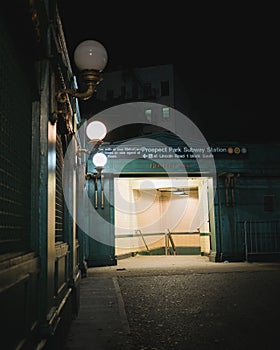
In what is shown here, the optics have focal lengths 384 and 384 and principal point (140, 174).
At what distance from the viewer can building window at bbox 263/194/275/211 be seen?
1403cm

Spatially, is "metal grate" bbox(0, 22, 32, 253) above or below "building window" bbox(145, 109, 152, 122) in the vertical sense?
below

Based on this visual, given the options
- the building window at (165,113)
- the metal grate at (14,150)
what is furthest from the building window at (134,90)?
the metal grate at (14,150)

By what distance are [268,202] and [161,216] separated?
8.07 meters

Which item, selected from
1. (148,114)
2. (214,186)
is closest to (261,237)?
(214,186)

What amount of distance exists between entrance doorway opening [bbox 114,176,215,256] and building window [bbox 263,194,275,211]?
10.0 feet

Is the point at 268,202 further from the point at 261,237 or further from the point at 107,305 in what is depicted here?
the point at 107,305

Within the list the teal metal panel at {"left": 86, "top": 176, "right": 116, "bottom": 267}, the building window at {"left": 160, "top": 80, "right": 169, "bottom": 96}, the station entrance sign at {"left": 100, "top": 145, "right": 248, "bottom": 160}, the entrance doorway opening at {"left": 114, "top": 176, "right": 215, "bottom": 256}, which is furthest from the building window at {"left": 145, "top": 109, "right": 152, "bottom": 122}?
the teal metal panel at {"left": 86, "top": 176, "right": 116, "bottom": 267}

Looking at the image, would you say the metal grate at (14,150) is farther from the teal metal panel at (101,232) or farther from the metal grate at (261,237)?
the metal grate at (261,237)

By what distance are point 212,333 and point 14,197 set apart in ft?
11.5

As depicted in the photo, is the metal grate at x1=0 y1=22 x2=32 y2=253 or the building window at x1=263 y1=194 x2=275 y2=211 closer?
the metal grate at x1=0 y1=22 x2=32 y2=253

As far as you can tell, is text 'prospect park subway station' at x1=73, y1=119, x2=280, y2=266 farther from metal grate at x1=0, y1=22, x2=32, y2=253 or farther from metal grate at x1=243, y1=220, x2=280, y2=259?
metal grate at x1=0, y1=22, x2=32, y2=253

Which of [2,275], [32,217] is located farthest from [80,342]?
[2,275]

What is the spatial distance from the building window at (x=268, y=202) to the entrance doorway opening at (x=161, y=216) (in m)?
3.05

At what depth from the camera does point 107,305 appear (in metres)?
7.10
